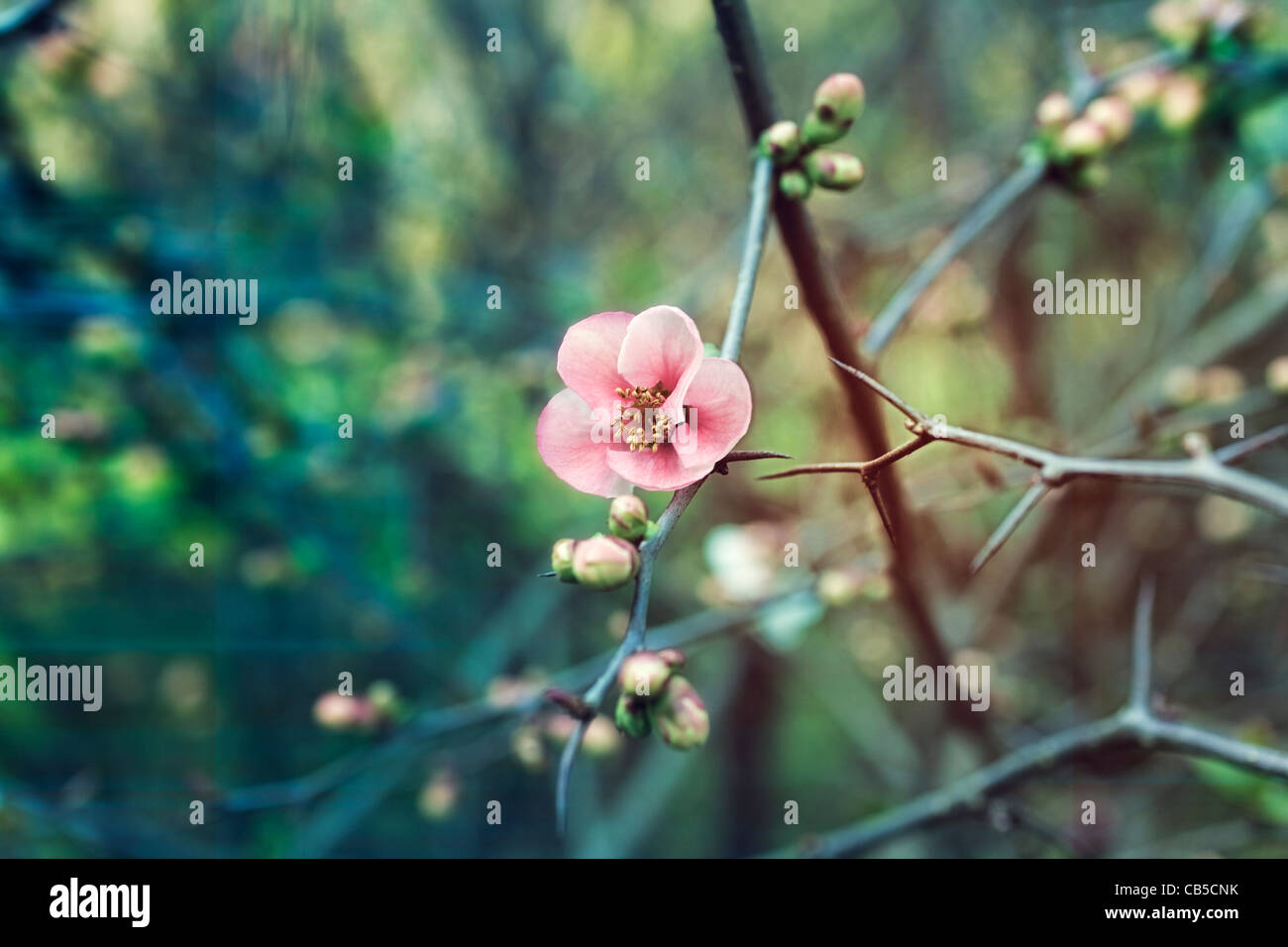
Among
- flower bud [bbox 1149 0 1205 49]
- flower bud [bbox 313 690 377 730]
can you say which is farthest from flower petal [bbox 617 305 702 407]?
flower bud [bbox 1149 0 1205 49]

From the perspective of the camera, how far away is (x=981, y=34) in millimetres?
2850

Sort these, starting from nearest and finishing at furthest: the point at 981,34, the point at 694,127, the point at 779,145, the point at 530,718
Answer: the point at 779,145 < the point at 530,718 < the point at 981,34 < the point at 694,127

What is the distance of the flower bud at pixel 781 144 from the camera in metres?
0.97

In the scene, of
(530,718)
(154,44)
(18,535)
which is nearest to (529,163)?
(154,44)

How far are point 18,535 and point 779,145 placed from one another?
2.10m

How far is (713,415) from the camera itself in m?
0.79

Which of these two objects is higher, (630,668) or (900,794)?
(630,668)

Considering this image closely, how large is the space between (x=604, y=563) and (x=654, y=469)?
0.12m

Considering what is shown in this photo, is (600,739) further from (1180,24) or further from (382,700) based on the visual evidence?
(1180,24)

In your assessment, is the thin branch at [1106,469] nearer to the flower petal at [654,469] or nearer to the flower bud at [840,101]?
the flower petal at [654,469]

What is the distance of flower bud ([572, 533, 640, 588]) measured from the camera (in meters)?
0.72
